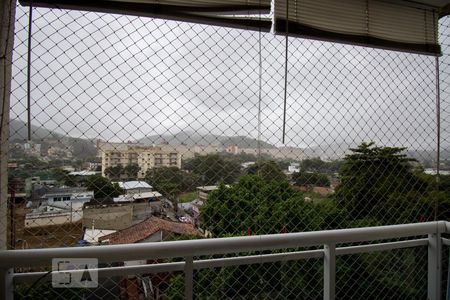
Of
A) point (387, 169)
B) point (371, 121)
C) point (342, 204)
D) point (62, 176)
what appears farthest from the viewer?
point (342, 204)

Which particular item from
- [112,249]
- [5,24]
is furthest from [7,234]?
[5,24]

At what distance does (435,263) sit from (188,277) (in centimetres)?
126

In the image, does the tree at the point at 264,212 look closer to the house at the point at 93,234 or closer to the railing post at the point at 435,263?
the house at the point at 93,234

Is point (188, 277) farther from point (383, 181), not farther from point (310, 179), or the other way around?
point (383, 181)

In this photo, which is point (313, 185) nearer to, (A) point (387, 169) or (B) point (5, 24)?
(A) point (387, 169)

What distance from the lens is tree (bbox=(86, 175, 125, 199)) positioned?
1156 mm

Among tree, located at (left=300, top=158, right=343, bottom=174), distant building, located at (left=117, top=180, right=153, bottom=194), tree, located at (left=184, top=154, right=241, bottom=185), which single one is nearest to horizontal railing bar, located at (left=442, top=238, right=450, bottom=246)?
tree, located at (left=300, top=158, right=343, bottom=174)

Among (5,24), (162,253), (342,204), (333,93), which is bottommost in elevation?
(342,204)

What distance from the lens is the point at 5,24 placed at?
954 millimetres

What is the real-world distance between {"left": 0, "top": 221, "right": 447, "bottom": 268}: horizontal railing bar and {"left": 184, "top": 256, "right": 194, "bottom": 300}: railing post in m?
0.04

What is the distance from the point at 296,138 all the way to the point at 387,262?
115 centimetres

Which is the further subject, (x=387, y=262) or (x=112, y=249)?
(x=387, y=262)

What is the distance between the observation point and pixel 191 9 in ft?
3.81

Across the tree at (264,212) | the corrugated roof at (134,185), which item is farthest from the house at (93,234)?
the tree at (264,212)
